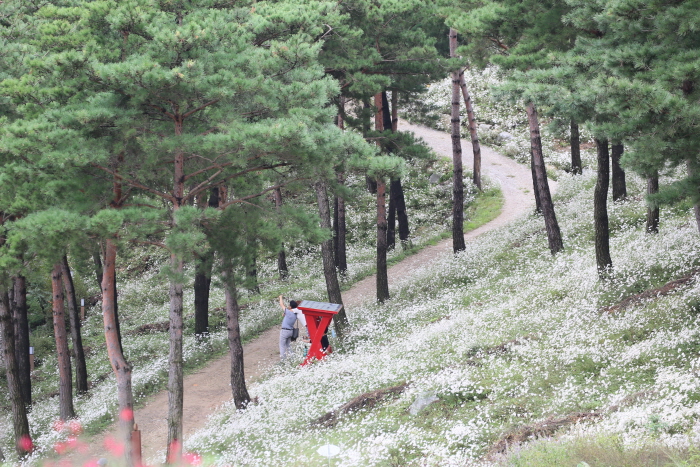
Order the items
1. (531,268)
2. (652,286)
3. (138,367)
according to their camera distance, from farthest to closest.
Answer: (138,367)
(531,268)
(652,286)

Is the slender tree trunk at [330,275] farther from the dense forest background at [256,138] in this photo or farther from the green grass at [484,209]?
the green grass at [484,209]

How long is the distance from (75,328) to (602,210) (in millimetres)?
14421

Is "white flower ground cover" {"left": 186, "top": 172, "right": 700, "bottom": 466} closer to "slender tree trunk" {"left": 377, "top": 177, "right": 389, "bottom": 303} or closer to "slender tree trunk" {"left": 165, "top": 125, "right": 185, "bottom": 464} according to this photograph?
"slender tree trunk" {"left": 165, "top": 125, "right": 185, "bottom": 464}

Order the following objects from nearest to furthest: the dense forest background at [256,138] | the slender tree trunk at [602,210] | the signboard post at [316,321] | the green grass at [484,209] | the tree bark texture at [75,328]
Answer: the dense forest background at [256,138], the slender tree trunk at [602,210], the signboard post at [316,321], the tree bark texture at [75,328], the green grass at [484,209]

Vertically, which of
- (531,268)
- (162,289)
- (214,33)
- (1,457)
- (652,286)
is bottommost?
(162,289)

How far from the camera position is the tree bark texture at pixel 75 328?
16.8 metres

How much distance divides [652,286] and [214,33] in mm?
9253

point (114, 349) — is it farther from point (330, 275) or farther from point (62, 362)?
point (330, 275)

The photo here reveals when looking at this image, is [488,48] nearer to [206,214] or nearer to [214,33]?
[214,33]

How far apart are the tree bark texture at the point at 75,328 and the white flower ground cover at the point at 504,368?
6.06 metres

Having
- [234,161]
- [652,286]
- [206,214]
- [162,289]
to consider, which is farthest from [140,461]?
[162,289]

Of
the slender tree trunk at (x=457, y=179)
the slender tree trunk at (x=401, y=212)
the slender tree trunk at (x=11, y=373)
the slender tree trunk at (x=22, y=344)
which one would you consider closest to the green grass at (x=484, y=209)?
the slender tree trunk at (x=401, y=212)

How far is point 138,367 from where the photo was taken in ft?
62.6

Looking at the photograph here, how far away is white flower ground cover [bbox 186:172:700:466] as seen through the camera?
815 centimetres
